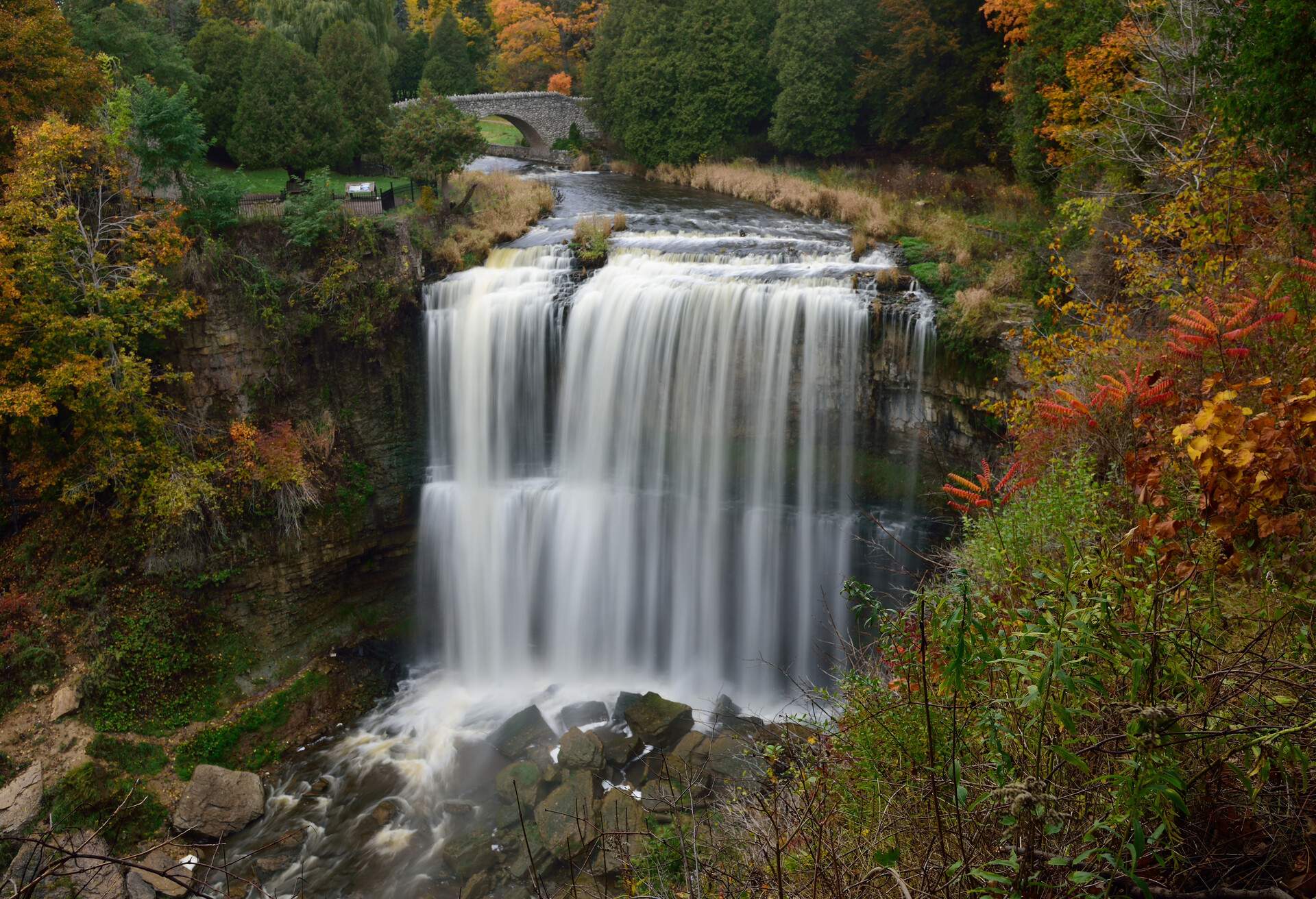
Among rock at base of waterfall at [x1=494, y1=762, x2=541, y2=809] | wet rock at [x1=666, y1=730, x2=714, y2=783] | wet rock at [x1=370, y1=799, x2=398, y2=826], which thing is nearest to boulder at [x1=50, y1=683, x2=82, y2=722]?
wet rock at [x1=370, y1=799, x2=398, y2=826]

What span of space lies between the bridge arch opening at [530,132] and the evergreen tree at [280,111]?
1602 cm

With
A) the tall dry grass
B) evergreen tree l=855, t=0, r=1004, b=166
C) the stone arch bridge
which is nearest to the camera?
the tall dry grass

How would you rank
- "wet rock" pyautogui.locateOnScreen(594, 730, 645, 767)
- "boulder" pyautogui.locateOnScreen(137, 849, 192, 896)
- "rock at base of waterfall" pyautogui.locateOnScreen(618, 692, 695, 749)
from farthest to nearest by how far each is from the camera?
1. "rock at base of waterfall" pyautogui.locateOnScreen(618, 692, 695, 749)
2. "wet rock" pyautogui.locateOnScreen(594, 730, 645, 767)
3. "boulder" pyautogui.locateOnScreen(137, 849, 192, 896)

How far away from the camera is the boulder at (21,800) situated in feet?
34.4

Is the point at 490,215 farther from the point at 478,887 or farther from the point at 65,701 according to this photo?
the point at 478,887

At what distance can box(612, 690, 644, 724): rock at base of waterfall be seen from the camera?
39.8 feet

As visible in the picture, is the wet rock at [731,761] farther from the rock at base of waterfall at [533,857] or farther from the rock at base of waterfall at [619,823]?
the rock at base of waterfall at [533,857]

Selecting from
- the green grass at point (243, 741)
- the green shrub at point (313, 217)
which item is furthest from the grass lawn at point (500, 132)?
the green grass at point (243, 741)

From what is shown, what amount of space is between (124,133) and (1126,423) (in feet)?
48.6

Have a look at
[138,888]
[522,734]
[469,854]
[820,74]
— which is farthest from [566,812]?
[820,74]

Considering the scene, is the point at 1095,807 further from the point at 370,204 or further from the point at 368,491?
the point at 370,204

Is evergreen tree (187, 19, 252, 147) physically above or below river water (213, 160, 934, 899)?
above

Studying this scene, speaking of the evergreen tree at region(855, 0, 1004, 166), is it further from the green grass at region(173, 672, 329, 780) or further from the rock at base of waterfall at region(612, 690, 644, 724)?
the green grass at region(173, 672, 329, 780)

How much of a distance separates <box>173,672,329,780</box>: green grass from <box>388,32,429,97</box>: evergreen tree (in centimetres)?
3796
